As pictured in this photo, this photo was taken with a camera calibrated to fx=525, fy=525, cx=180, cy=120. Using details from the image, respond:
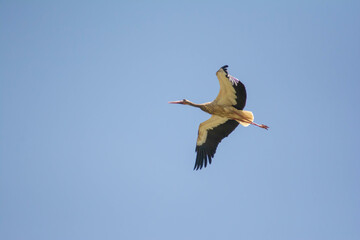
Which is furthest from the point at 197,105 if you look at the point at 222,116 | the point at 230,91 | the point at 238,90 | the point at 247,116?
the point at 238,90

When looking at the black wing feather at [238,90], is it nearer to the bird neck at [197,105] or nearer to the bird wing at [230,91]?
the bird wing at [230,91]

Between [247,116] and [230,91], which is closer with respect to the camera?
[230,91]

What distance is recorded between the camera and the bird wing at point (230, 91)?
11.6 meters

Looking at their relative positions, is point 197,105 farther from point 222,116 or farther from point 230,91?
point 230,91

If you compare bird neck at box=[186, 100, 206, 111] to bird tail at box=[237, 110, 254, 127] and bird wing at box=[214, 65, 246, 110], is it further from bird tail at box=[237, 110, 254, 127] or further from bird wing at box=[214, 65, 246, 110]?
bird tail at box=[237, 110, 254, 127]

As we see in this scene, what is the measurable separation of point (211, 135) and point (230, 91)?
5.23 feet

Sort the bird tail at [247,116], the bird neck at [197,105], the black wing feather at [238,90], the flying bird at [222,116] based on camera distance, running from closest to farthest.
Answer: the black wing feather at [238,90] → the flying bird at [222,116] → the bird tail at [247,116] → the bird neck at [197,105]

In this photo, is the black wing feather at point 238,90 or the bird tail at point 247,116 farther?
the bird tail at point 247,116

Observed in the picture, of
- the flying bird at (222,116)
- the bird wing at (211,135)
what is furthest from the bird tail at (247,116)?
the bird wing at (211,135)

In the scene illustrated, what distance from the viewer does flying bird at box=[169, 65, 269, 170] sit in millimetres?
11844

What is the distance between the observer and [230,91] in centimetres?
1212

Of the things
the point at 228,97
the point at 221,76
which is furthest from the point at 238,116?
the point at 221,76

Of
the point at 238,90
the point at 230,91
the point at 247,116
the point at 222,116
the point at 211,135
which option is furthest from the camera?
the point at 211,135

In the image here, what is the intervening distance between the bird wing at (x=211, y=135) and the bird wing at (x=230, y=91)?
733mm
